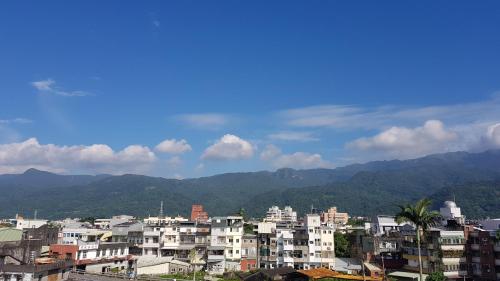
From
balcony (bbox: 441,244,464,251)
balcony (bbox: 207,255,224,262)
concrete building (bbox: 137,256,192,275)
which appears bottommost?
concrete building (bbox: 137,256,192,275)

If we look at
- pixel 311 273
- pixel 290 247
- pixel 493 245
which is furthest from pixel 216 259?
pixel 493 245

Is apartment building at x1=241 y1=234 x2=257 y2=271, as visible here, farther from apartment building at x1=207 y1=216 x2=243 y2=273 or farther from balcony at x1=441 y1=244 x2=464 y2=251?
balcony at x1=441 y1=244 x2=464 y2=251

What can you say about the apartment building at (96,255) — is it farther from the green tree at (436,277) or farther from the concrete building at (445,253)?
the concrete building at (445,253)

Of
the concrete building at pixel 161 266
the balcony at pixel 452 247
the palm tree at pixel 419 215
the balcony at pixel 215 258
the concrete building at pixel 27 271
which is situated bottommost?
the concrete building at pixel 161 266

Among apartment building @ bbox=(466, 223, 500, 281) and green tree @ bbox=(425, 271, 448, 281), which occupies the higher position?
apartment building @ bbox=(466, 223, 500, 281)

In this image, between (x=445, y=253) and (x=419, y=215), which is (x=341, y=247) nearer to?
(x=445, y=253)

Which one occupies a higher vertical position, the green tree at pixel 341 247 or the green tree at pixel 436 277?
the green tree at pixel 341 247

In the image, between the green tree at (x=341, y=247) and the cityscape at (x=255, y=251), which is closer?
the cityscape at (x=255, y=251)

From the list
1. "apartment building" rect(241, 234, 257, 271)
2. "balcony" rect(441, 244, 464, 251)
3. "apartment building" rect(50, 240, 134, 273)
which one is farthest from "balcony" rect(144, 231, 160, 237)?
"balcony" rect(441, 244, 464, 251)

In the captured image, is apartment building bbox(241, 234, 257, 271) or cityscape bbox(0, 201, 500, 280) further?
apartment building bbox(241, 234, 257, 271)

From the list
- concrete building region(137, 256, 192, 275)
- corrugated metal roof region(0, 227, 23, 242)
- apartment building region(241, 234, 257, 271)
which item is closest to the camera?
corrugated metal roof region(0, 227, 23, 242)

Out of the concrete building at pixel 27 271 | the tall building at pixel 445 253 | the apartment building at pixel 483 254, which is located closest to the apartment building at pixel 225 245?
the tall building at pixel 445 253

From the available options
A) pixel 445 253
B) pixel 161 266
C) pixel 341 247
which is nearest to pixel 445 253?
pixel 445 253

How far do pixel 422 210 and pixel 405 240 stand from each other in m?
28.2
